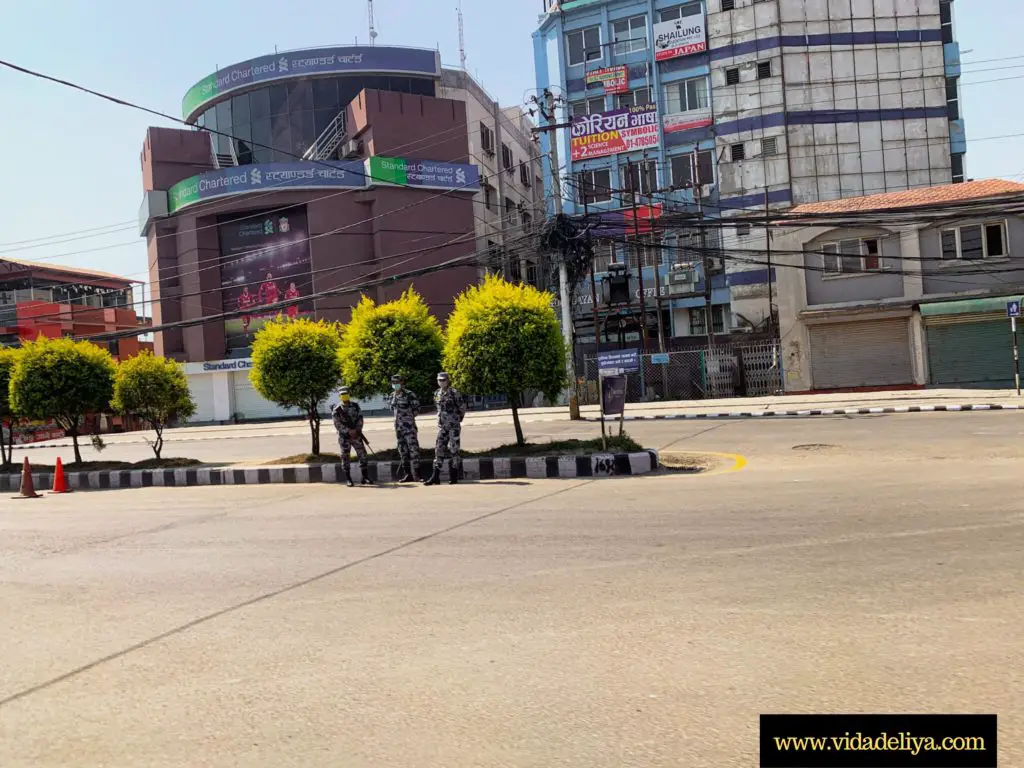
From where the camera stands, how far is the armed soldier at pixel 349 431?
45.7 ft

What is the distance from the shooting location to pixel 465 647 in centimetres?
462

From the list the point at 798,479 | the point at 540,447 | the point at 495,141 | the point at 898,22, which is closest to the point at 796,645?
the point at 798,479

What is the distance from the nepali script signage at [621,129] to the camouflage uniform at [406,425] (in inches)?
1314

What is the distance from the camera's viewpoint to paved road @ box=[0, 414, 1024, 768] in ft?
11.5

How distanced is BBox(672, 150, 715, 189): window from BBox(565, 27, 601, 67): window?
7383mm

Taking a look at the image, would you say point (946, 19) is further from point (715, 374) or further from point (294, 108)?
point (294, 108)

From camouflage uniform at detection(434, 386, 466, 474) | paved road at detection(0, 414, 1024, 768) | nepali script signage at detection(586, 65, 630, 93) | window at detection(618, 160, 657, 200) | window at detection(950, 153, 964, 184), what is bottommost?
paved road at detection(0, 414, 1024, 768)

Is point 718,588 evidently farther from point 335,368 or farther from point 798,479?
point 335,368

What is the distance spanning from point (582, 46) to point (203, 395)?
92.5 feet

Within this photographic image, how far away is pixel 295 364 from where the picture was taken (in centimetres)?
1650

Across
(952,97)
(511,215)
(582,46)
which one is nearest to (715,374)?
(582,46)

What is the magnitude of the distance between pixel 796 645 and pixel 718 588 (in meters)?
1.25

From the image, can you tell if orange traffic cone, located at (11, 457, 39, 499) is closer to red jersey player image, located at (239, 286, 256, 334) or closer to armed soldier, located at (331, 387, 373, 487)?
armed soldier, located at (331, 387, 373, 487)

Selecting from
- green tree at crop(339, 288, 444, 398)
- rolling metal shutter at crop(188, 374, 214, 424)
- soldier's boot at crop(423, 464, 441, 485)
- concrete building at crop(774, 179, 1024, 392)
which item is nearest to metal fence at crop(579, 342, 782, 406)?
concrete building at crop(774, 179, 1024, 392)
